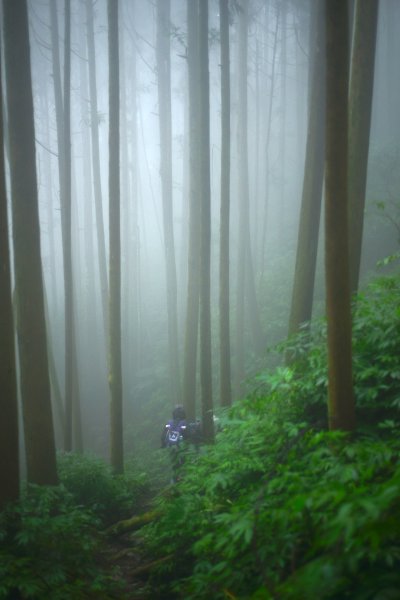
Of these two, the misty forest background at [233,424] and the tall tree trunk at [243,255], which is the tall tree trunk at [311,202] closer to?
the misty forest background at [233,424]

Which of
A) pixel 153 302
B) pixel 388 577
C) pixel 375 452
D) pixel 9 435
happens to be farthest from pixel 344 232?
pixel 153 302

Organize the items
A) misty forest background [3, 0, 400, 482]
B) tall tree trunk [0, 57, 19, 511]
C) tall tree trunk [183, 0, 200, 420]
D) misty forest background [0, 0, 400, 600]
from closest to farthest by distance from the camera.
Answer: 1. misty forest background [0, 0, 400, 600]
2. tall tree trunk [0, 57, 19, 511]
3. misty forest background [3, 0, 400, 482]
4. tall tree trunk [183, 0, 200, 420]

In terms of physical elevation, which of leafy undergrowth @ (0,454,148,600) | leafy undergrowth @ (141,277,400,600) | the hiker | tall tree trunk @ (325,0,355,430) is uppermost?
tall tree trunk @ (325,0,355,430)

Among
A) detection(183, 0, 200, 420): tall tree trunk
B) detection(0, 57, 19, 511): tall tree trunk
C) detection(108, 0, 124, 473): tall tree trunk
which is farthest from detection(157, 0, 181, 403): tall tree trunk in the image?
detection(0, 57, 19, 511): tall tree trunk

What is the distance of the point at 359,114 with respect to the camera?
6371 mm

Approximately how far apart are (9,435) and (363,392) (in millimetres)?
4373

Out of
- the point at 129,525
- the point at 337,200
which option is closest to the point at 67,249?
the point at 129,525

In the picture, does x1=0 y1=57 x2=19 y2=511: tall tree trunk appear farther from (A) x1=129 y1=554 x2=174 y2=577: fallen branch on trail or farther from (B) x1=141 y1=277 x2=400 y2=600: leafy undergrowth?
(B) x1=141 y1=277 x2=400 y2=600: leafy undergrowth

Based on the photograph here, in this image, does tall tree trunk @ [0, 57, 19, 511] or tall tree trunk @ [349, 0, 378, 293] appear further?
tall tree trunk @ [349, 0, 378, 293]

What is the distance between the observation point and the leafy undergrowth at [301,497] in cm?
217

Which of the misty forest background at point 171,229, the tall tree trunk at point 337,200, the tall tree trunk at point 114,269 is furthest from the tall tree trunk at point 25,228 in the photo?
the tall tree trunk at point 337,200

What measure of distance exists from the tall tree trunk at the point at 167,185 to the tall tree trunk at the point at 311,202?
31.3 ft

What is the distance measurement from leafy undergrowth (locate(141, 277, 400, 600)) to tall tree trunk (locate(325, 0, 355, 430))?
63 cm

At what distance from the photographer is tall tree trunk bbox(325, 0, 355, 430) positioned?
12.3ft
